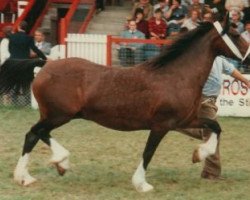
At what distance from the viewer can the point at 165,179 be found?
9008mm

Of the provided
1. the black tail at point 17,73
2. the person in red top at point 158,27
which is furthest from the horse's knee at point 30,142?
the person in red top at point 158,27

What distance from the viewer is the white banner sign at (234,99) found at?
1501cm

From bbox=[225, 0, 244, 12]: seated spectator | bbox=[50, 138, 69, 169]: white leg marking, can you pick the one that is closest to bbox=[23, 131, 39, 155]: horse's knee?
bbox=[50, 138, 69, 169]: white leg marking

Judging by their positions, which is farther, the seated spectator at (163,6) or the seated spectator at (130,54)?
the seated spectator at (163,6)

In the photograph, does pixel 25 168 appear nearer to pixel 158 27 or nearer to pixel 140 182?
pixel 140 182

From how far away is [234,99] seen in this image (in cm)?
1502

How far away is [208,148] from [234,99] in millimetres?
6683

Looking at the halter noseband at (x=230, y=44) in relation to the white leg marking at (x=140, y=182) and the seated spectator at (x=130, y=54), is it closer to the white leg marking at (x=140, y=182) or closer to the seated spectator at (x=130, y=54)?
the white leg marking at (x=140, y=182)

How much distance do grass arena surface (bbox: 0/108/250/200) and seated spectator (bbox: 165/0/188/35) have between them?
3.97 metres

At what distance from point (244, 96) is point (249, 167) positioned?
522 centimetres

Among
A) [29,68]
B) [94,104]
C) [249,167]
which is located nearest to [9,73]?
[29,68]

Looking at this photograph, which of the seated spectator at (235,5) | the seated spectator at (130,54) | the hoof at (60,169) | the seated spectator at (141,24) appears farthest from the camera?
the seated spectator at (235,5)

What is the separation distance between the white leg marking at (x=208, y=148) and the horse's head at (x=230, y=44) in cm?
96

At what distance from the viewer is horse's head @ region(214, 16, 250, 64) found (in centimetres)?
843
